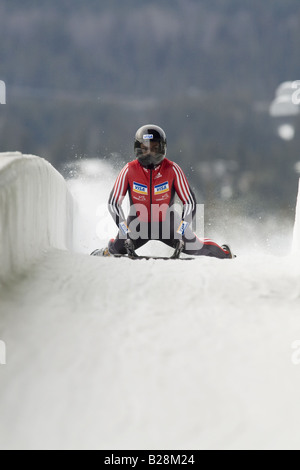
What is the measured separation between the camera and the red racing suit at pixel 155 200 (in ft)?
7.61

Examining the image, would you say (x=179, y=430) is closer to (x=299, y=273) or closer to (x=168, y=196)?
(x=299, y=273)

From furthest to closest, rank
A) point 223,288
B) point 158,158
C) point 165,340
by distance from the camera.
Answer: point 158,158 → point 223,288 → point 165,340

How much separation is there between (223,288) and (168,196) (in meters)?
1.62

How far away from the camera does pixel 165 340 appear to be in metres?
0.68

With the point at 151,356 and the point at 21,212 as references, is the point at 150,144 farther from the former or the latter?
the point at 151,356

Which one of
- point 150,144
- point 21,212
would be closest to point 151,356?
point 21,212

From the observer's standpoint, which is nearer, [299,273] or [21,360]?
[21,360]

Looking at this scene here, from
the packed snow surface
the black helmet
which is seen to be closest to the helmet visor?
the black helmet

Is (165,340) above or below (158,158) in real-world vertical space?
below

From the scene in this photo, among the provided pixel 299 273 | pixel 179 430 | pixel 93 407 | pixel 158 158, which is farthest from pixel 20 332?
pixel 158 158

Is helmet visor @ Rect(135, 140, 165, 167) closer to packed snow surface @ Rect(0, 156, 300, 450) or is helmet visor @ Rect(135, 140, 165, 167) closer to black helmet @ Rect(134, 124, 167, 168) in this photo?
black helmet @ Rect(134, 124, 167, 168)

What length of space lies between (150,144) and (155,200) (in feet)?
1.12

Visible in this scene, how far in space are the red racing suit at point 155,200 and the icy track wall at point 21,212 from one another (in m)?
1.23

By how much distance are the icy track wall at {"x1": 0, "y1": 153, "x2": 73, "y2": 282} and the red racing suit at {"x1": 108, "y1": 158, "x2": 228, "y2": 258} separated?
1.23m
